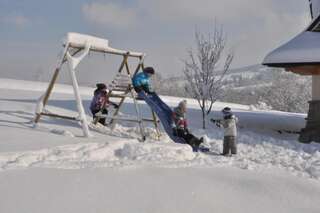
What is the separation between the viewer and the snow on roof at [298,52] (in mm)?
10422

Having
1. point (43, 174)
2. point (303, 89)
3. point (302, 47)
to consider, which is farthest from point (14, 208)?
point (303, 89)

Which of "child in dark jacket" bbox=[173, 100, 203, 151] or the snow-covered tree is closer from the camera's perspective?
"child in dark jacket" bbox=[173, 100, 203, 151]

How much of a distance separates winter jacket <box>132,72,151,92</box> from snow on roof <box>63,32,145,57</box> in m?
0.65

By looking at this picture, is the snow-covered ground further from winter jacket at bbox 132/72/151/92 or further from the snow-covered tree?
the snow-covered tree

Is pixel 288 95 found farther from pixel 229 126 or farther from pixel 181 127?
pixel 229 126

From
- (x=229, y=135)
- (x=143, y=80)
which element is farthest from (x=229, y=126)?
(x=143, y=80)

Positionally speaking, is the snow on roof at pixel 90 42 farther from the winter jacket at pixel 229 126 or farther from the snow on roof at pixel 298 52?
the snow on roof at pixel 298 52

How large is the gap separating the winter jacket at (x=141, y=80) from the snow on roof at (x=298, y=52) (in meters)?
3.91

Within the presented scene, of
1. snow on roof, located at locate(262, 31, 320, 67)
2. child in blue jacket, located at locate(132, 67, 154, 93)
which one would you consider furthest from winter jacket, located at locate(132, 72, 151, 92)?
snow on roof, located at locate(262, 31, 320, 67)

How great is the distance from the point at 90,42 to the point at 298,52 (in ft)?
19.0

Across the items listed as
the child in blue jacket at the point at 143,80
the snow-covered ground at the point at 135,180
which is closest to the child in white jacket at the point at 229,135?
the snow-covered ground at the point at 135,180

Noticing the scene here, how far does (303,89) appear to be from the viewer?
48312 mm

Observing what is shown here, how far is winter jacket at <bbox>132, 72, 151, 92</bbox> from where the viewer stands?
950 centimetres

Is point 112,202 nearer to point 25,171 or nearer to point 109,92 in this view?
point 25,171
